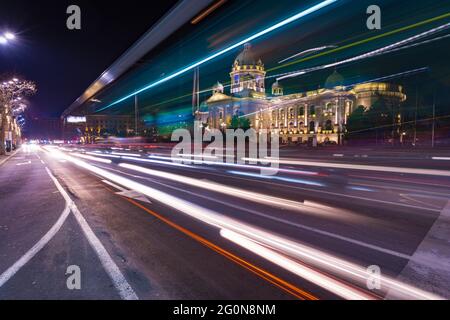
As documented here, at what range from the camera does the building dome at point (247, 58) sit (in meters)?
115

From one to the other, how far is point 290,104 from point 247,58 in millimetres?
26202

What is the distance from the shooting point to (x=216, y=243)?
562 centimetres

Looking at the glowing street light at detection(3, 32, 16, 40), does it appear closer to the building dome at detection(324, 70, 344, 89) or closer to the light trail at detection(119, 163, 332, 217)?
the light trail at detection(119, 163, 332, 217)

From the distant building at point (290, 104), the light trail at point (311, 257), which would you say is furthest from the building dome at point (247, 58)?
the light trail at point (311, 257)

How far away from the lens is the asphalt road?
393 cm

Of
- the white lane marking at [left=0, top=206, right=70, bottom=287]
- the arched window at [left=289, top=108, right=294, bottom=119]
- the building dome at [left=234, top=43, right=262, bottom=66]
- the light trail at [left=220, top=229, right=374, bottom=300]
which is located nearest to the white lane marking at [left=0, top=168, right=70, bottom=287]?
the white lane marking at [left=0, top=206, right=70, bottom=287]

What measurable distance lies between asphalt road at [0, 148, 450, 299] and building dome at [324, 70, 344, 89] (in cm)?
10911

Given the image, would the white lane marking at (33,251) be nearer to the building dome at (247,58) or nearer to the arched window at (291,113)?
the arched window at (291,113)

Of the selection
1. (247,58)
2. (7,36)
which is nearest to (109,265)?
(7,36)

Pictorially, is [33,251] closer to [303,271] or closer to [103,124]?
[303,271]

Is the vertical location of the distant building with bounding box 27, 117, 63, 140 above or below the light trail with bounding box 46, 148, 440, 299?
above

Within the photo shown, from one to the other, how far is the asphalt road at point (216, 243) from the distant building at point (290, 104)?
91012 millimetres

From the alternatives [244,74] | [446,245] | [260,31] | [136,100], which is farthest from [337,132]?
[446,245]

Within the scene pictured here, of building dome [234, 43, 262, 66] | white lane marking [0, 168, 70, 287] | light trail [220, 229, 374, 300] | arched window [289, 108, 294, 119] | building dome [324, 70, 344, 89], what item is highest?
building dome [234, 43, 262, 66]
